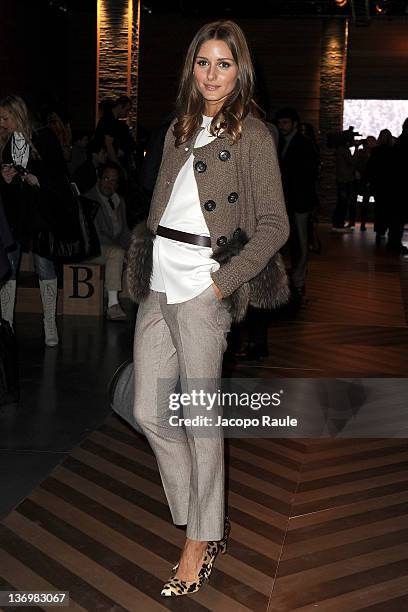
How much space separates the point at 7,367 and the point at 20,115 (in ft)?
6.04

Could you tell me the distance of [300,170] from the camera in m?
6.99

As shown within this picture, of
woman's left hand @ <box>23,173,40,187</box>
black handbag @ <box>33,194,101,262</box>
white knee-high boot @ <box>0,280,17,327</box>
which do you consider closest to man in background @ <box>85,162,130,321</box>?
black handbag @ <box>33,194,101,262</box>

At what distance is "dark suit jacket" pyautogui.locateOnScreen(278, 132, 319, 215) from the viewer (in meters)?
6.87

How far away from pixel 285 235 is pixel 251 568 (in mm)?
1003

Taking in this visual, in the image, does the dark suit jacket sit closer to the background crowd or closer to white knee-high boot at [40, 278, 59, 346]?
the background crowd

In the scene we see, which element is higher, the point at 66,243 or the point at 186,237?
the point at 186,237

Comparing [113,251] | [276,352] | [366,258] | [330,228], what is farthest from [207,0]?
[276,352]

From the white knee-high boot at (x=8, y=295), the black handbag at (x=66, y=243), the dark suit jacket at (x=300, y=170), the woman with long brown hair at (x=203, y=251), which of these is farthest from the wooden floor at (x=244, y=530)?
the dark suit jacket at (x=300, y=170)

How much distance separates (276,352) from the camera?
19.1ft

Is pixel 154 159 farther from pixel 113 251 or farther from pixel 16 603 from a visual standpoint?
pixel 113 251

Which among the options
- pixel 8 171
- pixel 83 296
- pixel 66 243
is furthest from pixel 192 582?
pixel 83 296

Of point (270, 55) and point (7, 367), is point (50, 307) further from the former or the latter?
point (270, 55)

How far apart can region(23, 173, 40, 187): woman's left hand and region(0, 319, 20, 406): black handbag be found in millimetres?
1549

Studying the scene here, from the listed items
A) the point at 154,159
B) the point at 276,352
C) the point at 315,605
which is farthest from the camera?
the point at 276,352
